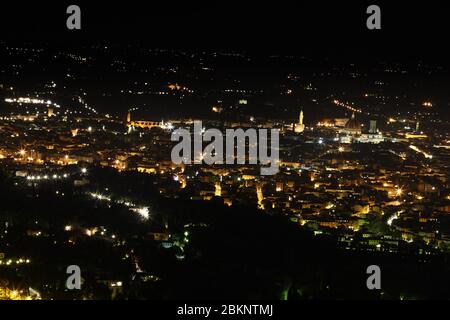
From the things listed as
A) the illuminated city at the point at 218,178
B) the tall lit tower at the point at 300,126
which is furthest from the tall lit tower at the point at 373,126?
the tall lit tower at the point at 300,126

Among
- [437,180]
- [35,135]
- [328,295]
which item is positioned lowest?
[328,295]

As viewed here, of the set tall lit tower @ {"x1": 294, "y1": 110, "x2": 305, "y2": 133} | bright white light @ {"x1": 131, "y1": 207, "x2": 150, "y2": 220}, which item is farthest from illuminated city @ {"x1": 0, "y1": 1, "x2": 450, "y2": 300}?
tall lit tower @ {"x1": 294, "y1": 110, "x2": 305, "y2": 133}

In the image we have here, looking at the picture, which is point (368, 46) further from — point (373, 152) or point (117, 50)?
point (117, 50)

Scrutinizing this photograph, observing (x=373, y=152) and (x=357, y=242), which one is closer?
(x=357, y=242)

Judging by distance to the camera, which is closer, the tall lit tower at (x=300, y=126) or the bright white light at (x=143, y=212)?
the bright white light at (x=143, y=212)

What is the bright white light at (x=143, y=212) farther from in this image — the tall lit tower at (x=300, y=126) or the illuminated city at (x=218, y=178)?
the tall lit tower at (x=300, y=126)

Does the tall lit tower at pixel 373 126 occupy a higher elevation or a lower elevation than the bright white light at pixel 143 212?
higher

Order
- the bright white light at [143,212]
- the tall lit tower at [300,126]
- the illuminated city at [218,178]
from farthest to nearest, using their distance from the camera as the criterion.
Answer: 1. the tall lit tower at [300,126]
2. the bright white light at [143,212]
3. the illuminated city at [218,178]

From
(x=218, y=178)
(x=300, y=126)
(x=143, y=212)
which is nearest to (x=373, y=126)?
(x=300, y=126)

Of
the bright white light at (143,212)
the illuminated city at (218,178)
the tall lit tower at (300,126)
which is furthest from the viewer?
the tall lit tower at (300,126)

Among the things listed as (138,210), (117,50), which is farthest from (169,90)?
(138,210)

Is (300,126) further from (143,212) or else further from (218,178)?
(143,212)
